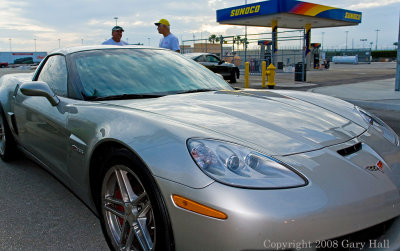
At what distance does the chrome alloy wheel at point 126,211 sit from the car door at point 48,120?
565 mm

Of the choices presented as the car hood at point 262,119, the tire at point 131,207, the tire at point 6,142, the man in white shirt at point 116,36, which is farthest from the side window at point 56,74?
the man in white shirt at point 116,36

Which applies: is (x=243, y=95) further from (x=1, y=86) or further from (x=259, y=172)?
(x=1, y=86)

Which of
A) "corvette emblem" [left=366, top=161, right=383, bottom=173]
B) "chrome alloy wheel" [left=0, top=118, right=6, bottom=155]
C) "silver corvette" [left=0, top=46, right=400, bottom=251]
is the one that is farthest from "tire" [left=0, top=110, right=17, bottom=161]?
"corvette emblem" [left=366, top=161, right=383, bottom=173]

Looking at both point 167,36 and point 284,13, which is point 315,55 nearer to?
point 284,13

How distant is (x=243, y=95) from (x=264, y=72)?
35.9 ft

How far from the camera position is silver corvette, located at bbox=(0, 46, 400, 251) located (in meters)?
1.45

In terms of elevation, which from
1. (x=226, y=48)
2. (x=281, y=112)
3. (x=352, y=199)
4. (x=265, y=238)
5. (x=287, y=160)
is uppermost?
(x=226, y=48)

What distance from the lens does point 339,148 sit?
6.13 feet

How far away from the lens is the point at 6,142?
397 centimetres

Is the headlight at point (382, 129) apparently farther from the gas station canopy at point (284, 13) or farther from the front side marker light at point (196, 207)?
the gas station canopy at point (284, 13)

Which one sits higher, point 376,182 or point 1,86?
point 1,86

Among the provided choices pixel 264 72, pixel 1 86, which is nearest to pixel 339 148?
pixel 1 86

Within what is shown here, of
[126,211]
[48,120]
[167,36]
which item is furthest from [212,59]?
[126,211]

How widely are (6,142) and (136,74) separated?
205cm
